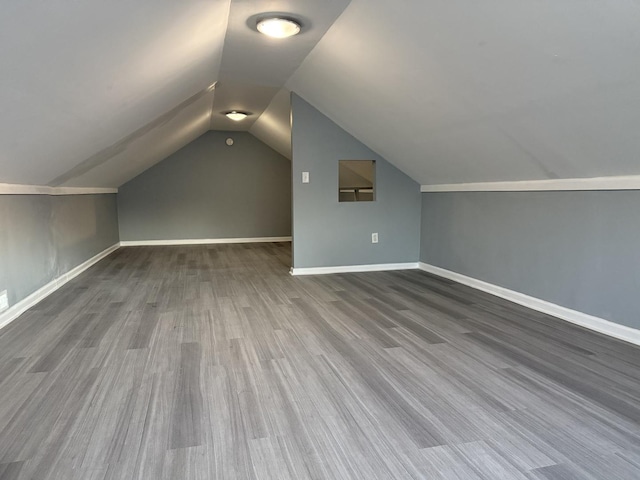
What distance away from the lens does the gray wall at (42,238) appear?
9.81 ft

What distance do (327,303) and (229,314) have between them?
0.82 m

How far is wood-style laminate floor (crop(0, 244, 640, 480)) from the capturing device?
1.44 meters

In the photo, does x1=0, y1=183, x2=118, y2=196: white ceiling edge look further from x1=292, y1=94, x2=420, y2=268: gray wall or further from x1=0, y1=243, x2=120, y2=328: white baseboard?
x1=292, y1=94, x2=420, y2=268: gray wall

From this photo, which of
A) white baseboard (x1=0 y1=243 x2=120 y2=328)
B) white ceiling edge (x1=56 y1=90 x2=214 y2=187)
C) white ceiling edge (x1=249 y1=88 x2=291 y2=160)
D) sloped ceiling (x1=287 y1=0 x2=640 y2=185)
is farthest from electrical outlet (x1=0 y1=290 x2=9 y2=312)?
white ceiling edge (x1=249 y1=88 x2=291 y2=160)

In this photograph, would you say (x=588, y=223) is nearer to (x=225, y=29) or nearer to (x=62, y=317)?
(x=225, y=29)

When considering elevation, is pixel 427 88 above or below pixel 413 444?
above

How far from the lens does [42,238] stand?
3615 millimetres

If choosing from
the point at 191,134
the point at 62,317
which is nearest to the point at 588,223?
the point at 62,317

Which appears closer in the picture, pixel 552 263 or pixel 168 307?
pixel 552 263

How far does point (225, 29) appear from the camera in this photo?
9.11ft

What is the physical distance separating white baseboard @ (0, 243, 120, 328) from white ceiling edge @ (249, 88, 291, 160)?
2.95 meters

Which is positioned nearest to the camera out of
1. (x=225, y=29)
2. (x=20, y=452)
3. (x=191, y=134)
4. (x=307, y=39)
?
(x=20, y=452)

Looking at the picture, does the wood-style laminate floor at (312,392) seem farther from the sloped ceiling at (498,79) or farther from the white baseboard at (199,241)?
the white baseboard at (199,241)

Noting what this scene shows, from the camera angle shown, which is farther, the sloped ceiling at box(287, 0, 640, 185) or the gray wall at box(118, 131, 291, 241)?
the gray wall at box(118, 131, 291, 241)
